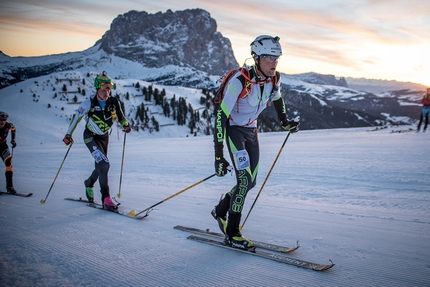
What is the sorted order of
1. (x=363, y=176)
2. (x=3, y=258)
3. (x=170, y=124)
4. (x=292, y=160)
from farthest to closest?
(x=170, y=124)
(x=292, y=160)
(x=363, y=176)
(x=3, y=258)

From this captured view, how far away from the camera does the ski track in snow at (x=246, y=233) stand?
333 centimetres

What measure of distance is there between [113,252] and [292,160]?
7.46 meters

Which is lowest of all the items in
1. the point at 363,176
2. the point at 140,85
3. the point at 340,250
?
the point at 340,250

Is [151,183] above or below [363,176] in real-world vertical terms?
below

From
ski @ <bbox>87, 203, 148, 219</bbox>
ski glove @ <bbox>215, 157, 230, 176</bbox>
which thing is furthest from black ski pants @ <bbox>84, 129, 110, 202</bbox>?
ski glove @ <bbox>215, 157, 230, 176</bbox>

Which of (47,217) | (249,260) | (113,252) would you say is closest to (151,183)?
(47,217)

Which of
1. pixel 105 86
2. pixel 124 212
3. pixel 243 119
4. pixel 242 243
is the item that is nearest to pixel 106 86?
pixel 105 86

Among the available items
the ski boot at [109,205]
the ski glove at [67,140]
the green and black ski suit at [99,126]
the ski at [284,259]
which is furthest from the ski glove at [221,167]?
the ski glove at [67,140]

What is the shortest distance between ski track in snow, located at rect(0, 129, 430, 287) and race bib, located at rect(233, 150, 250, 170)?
117 centimetres

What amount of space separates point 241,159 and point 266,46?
1.53 metres

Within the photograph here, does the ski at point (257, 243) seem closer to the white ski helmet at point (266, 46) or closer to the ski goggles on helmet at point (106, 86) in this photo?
the white ski helmet at point (266, 46)

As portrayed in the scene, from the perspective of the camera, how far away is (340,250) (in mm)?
3836

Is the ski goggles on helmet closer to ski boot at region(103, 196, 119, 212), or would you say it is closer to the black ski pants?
the black ski pants

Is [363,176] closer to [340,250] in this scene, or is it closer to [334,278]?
[340,250]
